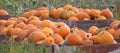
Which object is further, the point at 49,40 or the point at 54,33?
the point at 54,33

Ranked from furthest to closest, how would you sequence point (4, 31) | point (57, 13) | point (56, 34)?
point (57, 13), point (4, 31), point (56, 34)

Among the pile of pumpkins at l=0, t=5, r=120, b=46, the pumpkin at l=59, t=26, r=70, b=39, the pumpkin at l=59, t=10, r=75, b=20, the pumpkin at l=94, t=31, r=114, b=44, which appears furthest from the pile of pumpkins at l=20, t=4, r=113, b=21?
the pumpkin at l=94, t=31, r=114, b=44

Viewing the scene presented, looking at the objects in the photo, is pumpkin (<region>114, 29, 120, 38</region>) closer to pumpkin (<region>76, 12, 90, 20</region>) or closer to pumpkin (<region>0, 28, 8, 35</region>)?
pumpkin (<region>0, 28, 8, 35</region>)

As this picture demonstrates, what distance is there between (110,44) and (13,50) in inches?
29.6

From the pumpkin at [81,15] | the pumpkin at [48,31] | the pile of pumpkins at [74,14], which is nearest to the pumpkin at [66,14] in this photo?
the pile of pumpkins at [74,14]

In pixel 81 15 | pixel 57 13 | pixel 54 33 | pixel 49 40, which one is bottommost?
pixel 57 13

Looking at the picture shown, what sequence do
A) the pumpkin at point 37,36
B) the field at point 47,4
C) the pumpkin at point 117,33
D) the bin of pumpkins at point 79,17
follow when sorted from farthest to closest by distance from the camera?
the field at point 47,4, the bin of pumpkins at point 79,17, the pumpkin at point 117,33, the pumpkin at point 37,36

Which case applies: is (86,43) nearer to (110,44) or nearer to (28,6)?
(110,44)

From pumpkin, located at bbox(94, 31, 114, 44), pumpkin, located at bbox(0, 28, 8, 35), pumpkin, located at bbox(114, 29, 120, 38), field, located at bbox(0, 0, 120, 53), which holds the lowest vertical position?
field, located at bbox(0, 0, 120, 53)

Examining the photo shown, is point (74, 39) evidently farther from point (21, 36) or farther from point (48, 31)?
point (21, 36)

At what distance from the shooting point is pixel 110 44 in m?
3.13

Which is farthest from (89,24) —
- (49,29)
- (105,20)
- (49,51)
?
(49,51)

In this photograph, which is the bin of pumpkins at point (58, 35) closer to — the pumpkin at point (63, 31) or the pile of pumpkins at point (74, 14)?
the pumpkin at point (63, 31)

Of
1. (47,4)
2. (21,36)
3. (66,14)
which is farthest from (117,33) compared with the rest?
(47,4)
